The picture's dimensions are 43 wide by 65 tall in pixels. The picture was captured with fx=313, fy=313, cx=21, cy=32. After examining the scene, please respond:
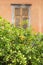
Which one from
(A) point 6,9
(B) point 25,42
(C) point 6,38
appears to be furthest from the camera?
(A) point 6,9

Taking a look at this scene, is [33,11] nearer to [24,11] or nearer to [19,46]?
[24,11]

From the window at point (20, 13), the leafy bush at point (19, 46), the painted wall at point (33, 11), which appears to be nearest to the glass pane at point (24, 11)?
the window at point (20, 13)

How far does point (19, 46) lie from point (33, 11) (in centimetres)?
747

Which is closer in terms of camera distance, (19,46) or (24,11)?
(19,46)

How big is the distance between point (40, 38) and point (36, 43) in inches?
7.2

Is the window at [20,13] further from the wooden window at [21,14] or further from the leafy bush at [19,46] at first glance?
the leafy bush at [19,46]

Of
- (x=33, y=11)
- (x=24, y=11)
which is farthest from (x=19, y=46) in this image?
(x=24, y=11)

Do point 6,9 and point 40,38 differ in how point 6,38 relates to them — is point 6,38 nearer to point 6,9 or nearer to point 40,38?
point 40,38

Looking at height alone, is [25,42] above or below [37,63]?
above

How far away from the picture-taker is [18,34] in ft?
14.2

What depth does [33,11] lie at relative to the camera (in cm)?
1158

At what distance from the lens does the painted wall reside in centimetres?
1128

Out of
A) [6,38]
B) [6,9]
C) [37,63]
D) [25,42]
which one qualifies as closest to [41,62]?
[37,63]

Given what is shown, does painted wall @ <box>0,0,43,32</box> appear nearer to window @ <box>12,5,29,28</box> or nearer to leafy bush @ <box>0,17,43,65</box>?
window @ <box>12,5,29,28</box>
